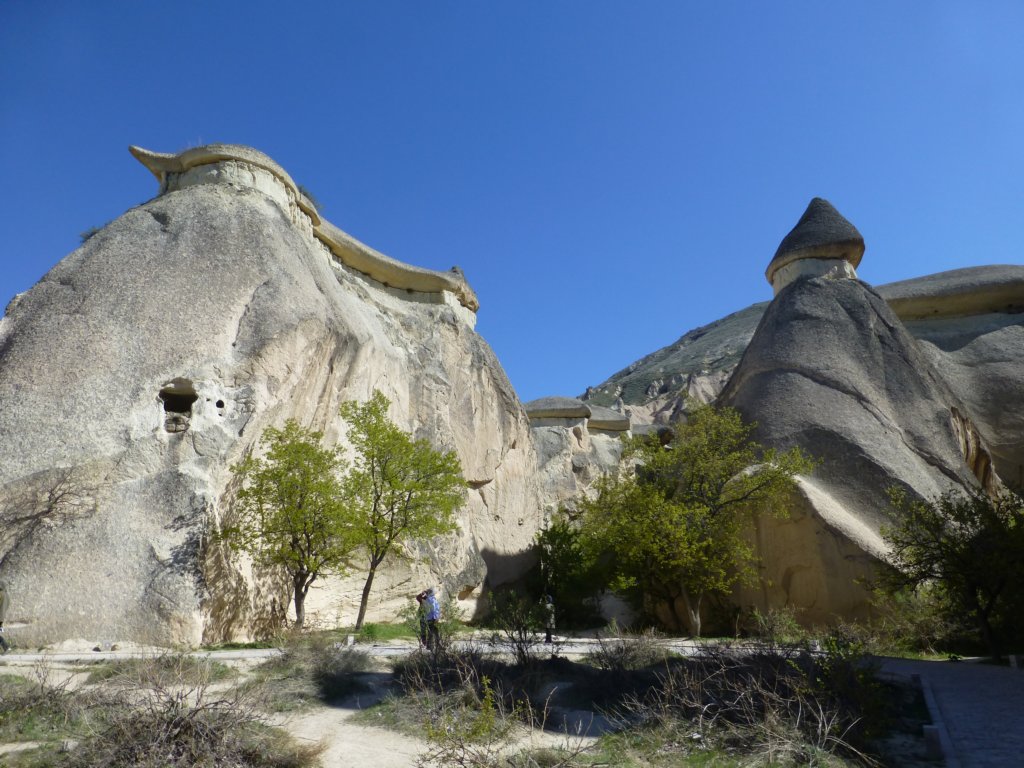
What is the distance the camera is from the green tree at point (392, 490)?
12.3 m

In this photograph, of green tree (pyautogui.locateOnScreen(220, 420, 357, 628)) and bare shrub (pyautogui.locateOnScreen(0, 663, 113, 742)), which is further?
green tree (pyautogui.locateOnScreen(220, 420, 357, 628))

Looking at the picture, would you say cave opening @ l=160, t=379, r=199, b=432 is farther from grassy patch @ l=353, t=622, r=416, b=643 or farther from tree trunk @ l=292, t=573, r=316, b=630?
grassy patch @ l=353, t=622, r=416, b=643

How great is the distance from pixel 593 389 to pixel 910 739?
54.3 metres

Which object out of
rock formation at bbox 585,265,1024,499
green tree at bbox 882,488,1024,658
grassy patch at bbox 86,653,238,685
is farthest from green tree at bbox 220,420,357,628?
rock formation at bbox 585,265,1024,499

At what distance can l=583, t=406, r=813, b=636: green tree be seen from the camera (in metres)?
13.4

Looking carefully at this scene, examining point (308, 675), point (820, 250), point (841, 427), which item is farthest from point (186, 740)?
point (820, 250)

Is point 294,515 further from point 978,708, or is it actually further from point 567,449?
point 567,449

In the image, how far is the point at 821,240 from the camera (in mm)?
19797

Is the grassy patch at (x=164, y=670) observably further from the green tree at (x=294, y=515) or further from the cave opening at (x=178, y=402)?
the cave opening at (x=178, y=402)

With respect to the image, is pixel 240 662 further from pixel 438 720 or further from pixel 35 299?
pixel 35 299

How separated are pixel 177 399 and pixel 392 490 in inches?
158

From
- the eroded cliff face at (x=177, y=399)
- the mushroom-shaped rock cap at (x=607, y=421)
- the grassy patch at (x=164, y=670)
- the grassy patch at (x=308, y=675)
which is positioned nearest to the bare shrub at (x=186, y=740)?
the grassy patch at (x=308, y=675)

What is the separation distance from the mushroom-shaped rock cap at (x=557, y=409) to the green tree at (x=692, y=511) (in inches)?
431

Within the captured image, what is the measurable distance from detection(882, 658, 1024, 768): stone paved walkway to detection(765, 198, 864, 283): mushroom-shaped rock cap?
13461 mm
